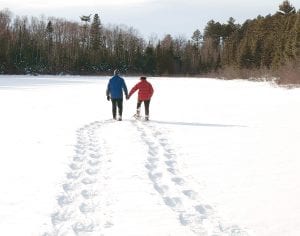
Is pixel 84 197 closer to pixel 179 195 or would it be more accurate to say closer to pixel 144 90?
pixel 179 195

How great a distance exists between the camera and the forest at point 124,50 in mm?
82562

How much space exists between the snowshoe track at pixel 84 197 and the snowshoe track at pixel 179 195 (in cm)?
93

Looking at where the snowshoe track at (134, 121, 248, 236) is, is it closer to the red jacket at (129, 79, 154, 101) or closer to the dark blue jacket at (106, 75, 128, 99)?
the dark blue jacket at (106, 75, 128, 99)

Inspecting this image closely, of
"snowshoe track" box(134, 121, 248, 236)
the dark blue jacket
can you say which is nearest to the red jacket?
the dark blue jacket

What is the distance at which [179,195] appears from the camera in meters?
7.65

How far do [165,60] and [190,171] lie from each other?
9613 centimetres

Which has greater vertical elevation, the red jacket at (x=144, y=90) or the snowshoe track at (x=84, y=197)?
the red jacket at (x=144, y=90)

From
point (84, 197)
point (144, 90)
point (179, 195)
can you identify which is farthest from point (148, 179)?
point (144, 90)

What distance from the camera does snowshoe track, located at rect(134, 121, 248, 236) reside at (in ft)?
20.4

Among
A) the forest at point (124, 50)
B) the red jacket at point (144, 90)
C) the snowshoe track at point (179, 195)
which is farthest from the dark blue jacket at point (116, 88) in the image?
the forest at point (124, 50)

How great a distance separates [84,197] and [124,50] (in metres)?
99.7

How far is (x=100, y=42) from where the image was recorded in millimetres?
105500

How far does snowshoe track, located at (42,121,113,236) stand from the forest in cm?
5846

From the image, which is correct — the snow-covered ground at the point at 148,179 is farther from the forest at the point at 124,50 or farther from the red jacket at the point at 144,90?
the forest at the point at 124,50
